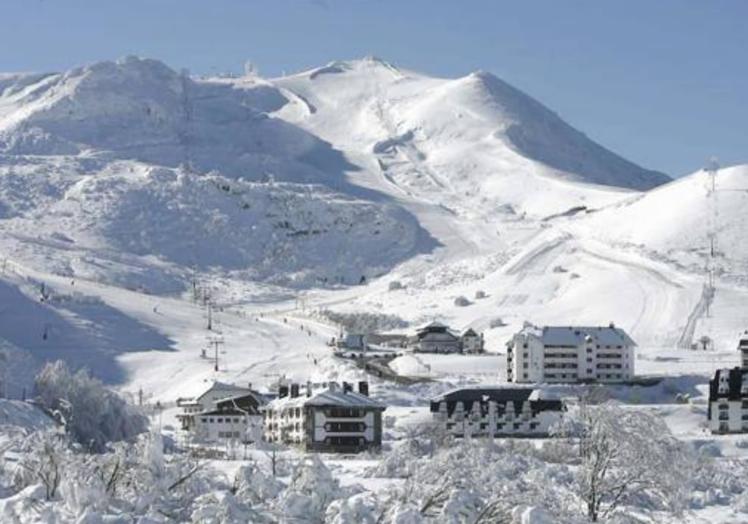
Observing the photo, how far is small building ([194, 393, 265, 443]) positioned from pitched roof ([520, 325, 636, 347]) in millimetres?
23487

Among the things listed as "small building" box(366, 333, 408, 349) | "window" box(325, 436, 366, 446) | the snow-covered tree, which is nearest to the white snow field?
"small building" box(366, 333, 408, 349)

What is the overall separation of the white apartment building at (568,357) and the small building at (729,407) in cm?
1799

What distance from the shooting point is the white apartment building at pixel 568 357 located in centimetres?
9638

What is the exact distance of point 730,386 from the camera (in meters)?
77.6

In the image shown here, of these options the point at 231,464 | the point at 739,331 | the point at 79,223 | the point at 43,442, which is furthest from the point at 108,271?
the point at 43,442

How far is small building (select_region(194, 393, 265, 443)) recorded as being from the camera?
74125 millimetres

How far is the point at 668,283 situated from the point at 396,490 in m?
117

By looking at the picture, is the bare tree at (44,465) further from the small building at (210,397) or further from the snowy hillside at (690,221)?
the snowy hillside at (690,221)

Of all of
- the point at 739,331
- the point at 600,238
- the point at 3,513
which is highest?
the point at 600,238

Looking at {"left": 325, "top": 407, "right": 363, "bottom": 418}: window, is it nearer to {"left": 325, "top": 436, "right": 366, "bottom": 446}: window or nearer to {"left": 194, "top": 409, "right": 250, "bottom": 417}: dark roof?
{"left": 325, "top": 436, "right": 366, "bottom": 446}: window

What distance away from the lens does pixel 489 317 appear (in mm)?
135375

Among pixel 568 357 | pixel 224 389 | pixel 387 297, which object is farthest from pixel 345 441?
pixel 387 297

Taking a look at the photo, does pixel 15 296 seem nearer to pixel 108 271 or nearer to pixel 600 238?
pixel 108 271

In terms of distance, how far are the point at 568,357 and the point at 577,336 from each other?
1.50 metres
